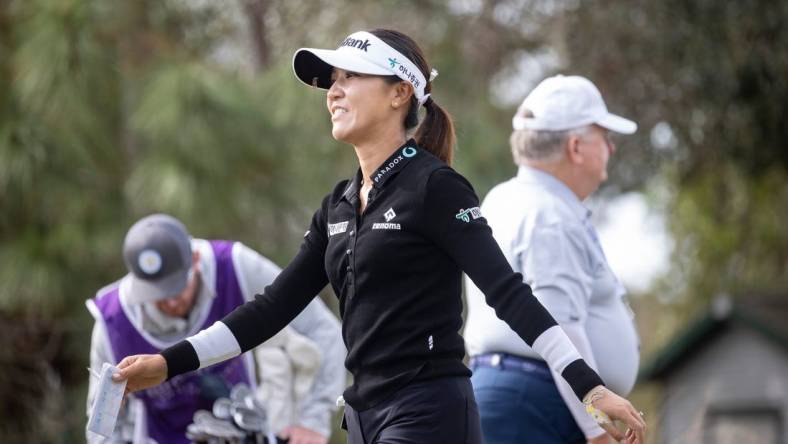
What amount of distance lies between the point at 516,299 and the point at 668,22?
1077cm

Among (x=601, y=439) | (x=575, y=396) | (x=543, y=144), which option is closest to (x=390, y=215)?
(x=575, y=396)

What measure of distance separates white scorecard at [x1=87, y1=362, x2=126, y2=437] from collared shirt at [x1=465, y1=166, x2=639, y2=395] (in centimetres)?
146

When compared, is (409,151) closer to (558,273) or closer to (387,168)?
(387,168)

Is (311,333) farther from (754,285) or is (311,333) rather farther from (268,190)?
(754,285)

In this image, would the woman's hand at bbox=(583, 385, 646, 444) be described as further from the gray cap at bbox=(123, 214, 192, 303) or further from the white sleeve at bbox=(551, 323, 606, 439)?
the gray cap at bbox=(123, 214, 192, 303)

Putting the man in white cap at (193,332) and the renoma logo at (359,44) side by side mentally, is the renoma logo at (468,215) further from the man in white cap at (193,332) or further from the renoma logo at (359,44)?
the man in white cap at (193,332)

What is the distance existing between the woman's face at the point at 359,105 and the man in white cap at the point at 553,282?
1.07 m

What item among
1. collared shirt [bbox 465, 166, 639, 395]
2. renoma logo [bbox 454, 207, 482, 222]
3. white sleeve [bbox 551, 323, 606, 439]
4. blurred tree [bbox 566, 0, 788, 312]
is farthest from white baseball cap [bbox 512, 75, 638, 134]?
blurred tree [bbox 566, 0, 788, 312]

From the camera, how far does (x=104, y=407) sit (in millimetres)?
3633

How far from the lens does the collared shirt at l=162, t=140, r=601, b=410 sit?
11.5 ft

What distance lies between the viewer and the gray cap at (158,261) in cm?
531

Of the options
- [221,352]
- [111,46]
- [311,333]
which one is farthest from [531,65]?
[221,352]

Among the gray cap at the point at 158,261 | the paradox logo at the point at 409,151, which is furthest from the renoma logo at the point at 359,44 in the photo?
the gray cap at the point at 158,261

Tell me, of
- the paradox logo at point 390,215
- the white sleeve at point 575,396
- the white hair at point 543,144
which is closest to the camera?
the paradox logo at point 390,215
